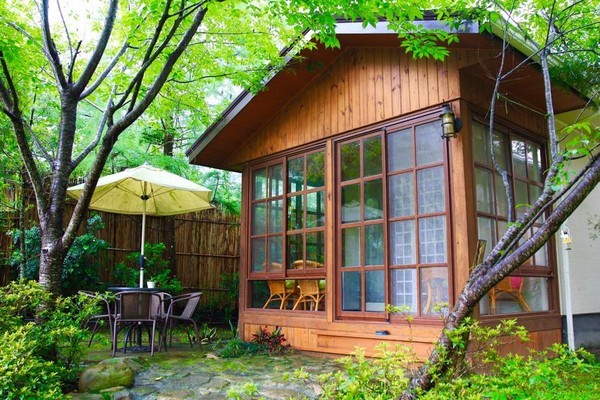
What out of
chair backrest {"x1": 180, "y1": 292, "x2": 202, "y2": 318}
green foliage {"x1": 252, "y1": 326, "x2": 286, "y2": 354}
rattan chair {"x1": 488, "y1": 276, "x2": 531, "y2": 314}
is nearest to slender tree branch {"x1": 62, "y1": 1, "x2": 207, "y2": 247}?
chair backrest {"x1": 180, "y1": 292, "x2": 202, "y2": 318}

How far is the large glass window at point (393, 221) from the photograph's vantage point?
516cm

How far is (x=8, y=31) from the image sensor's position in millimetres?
5852

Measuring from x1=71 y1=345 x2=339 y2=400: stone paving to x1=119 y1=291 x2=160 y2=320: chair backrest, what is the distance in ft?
1.58

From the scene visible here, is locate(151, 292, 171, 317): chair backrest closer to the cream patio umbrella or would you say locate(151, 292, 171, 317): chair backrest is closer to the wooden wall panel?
the cream patio umbrella

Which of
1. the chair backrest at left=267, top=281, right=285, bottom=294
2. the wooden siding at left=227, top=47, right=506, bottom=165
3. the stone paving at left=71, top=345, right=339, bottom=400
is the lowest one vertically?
the stone paving at left=71, top=345, right=339, bottom=400

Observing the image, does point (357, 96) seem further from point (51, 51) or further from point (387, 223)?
point (51, 51)

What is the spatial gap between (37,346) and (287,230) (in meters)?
3.55

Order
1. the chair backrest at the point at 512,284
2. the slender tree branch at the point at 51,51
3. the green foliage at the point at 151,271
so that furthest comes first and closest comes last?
the green foliage at the point at 151,271 → the chair backrest at the point at 512,284 → the slender tree branch at the point at 51,51

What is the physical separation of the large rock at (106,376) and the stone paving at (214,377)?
93 mm

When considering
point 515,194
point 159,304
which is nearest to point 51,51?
point 159,304

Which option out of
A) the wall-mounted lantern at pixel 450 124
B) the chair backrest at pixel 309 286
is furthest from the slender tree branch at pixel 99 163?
the chair backrest at pixel 309 286

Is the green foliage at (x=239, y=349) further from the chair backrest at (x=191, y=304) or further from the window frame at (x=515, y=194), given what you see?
the window frame at (x=515, y=194)

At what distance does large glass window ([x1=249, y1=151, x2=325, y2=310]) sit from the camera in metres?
6.53

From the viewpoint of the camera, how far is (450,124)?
16.3ft
